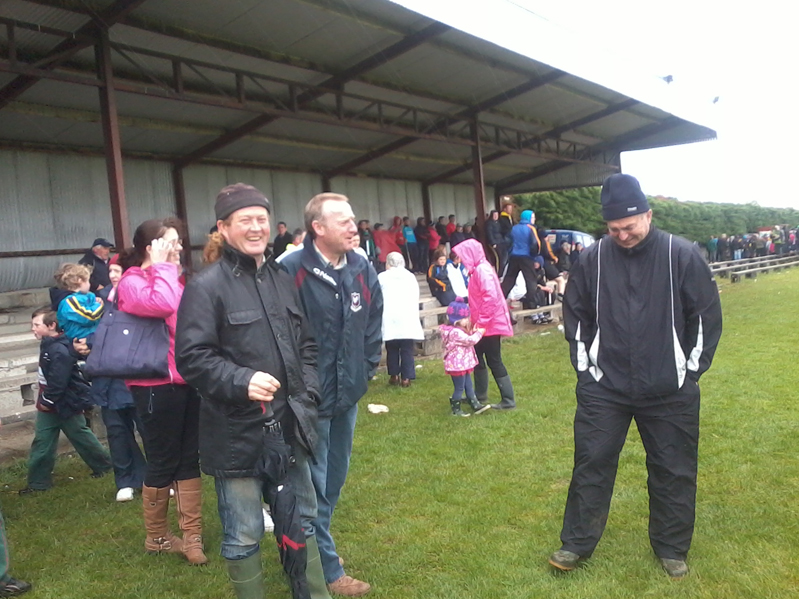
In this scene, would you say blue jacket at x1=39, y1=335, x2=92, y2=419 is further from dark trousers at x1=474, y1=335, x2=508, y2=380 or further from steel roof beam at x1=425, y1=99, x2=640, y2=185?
steel roof beam at x1=425, y1=99, x2=640, y2=185

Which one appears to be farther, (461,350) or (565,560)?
(461,350)

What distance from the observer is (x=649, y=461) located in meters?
3.32

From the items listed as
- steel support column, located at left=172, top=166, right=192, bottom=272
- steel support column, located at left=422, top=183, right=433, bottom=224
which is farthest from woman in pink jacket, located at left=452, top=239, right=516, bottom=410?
steel support column, located at left=422, top=183, right=433, bottom=224

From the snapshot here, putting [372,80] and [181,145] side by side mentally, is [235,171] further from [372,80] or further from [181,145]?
[372,80]

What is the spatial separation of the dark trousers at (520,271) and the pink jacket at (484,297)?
518 cm

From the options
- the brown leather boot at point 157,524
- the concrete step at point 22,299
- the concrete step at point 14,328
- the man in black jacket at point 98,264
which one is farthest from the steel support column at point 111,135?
the brown leather boot at point 157,524

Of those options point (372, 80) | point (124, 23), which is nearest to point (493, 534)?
point (124, 23)

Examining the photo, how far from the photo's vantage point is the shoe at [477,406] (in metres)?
6.68

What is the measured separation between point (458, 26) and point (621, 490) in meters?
6.32

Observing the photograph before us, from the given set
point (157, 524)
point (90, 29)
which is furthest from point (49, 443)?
point (90, 29)

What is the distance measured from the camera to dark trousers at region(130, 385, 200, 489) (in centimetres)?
366

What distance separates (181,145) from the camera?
600 inches

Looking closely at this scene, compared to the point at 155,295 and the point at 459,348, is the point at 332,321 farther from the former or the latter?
the point at 459,348

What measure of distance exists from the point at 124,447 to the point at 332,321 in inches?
101
